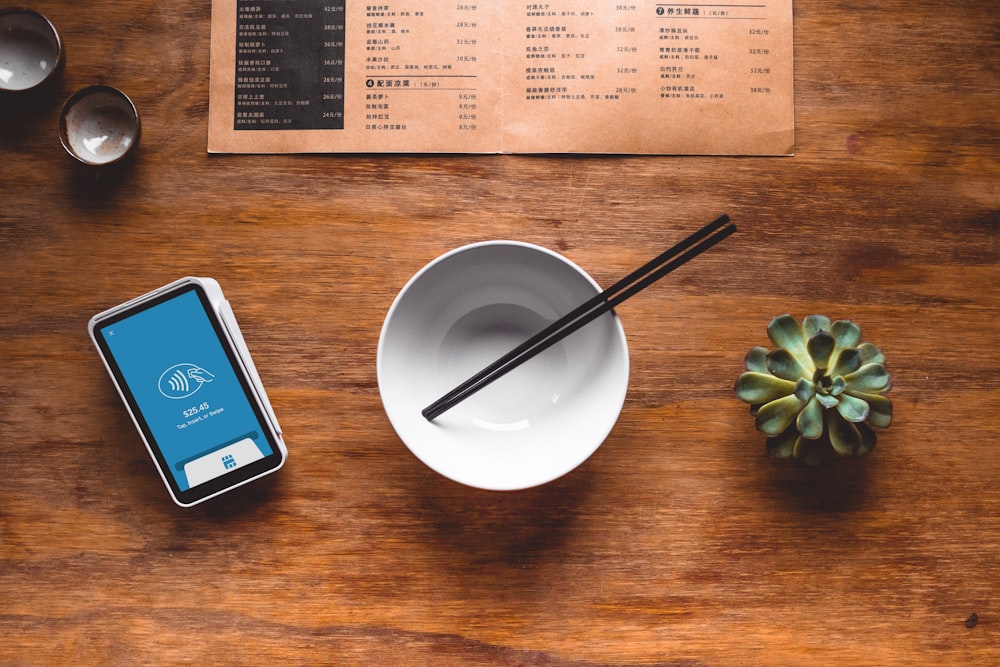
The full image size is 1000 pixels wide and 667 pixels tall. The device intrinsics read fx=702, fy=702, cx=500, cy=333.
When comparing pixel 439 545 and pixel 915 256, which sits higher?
pixel 915 256

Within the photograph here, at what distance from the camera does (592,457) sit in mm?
854

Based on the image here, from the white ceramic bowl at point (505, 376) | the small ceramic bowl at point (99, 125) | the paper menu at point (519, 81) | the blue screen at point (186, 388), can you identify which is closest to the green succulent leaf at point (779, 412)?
the white ceramic bowl at point (505, 376)

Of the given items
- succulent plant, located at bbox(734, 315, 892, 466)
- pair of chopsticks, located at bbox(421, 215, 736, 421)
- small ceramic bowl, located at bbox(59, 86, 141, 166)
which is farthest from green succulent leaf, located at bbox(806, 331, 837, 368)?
small ceramic bowl, located at bbox(59, 86, 141, 166)

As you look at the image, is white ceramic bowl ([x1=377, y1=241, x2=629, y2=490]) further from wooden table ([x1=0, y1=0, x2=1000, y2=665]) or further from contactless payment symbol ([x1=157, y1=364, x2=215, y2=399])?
contactless payment symbol ([x1=157, y1=364, x2=215, y2=399])

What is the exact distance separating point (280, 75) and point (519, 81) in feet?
0.96

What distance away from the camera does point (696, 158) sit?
0.86m

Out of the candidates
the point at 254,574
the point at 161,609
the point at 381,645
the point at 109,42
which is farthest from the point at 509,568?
the point at 109,42

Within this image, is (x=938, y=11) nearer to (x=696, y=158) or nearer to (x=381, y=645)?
(x=696, y=158)

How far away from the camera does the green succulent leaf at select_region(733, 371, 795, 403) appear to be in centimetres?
78

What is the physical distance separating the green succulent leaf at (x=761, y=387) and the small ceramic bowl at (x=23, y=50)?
903mm

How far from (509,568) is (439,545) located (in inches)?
3.5

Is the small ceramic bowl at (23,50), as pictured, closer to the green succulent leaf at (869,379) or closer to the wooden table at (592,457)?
the wooden table at (592,457)

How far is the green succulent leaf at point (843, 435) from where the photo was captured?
78 centimetres

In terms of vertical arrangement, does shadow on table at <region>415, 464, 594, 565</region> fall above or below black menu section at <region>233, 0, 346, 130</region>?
below
